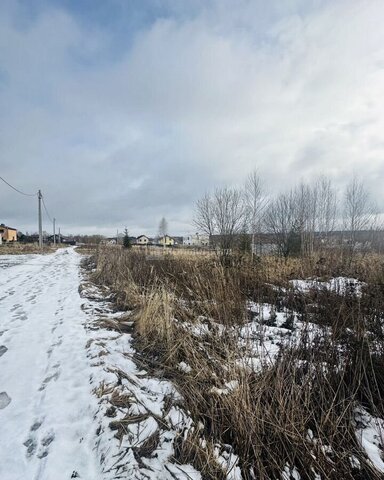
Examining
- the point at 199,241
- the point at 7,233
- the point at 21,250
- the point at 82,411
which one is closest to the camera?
Result: the point at 82,411

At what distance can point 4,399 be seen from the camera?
2598mm

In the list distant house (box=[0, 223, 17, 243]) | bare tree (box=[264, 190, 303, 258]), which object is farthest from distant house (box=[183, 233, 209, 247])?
distant house (box=[0, 223, 17, 243])

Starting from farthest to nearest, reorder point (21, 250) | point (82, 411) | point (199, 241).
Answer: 1. point (21, 250)
2. point (199, 241)
3. point (82, 411)

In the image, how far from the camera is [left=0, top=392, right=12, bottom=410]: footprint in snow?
8.22 feet

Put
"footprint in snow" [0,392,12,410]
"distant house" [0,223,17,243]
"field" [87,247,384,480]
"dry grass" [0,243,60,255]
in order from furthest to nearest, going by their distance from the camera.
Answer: "distant house" [0,223,17,243]
"dry grass" [0,243,60,255]
"footprint in snow" [0,392,12,410]
"field" [87,247,384,480]

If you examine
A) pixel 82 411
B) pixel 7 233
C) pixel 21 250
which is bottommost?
pixel 82 411

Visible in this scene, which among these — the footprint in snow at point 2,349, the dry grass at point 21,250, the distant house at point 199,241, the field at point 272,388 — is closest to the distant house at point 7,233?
the dry grass at point 21,250

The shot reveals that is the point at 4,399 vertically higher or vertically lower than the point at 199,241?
lower

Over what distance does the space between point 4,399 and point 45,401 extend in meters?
0.39

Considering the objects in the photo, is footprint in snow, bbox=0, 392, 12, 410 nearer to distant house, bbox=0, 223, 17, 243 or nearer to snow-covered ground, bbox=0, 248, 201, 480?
snow-covered ground, bbox=0, 248, 201, 480

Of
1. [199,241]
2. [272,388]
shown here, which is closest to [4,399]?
[272,388]

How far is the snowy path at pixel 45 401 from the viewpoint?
1.89 metres

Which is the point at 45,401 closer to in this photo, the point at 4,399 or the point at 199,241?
the point at 4,399

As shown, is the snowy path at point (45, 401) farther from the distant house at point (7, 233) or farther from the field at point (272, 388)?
the distant house at point (7, 233)
